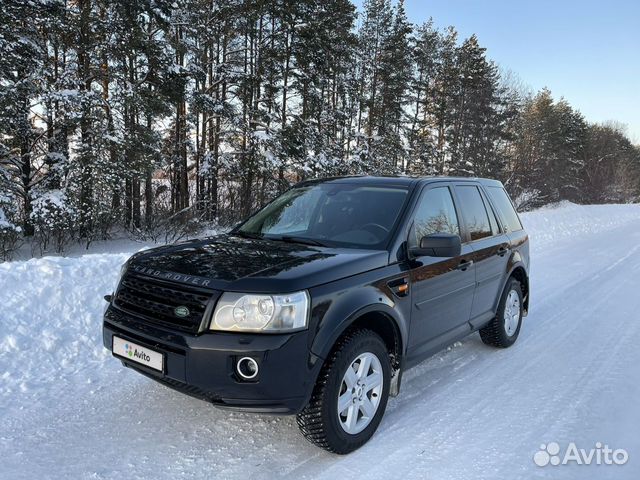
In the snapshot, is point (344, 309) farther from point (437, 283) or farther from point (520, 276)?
→ point (520, 276)

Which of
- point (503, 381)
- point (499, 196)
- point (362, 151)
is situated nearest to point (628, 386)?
point (503, 381)

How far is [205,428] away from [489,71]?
1404 inches

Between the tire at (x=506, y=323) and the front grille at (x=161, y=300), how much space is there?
3.40 meters

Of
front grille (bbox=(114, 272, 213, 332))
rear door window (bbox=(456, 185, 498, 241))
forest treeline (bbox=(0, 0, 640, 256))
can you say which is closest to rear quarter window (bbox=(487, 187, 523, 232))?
rear door window (bbox=(456, 185, 498, 241))

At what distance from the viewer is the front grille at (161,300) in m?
2.65

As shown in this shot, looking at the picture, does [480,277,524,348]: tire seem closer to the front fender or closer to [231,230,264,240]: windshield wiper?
the front fender

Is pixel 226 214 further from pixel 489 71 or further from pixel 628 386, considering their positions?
pixel 489 71

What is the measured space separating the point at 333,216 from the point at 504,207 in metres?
2.58

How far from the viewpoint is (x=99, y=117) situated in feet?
41.7

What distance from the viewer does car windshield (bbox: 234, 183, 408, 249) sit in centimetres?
352

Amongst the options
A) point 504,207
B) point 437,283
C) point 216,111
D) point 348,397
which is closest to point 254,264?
point 348,397

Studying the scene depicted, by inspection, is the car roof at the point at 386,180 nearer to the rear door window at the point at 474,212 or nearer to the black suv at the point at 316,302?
the black suv at the point at 316,302

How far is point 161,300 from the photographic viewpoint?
2840mm

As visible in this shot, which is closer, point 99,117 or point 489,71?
point 99,117
